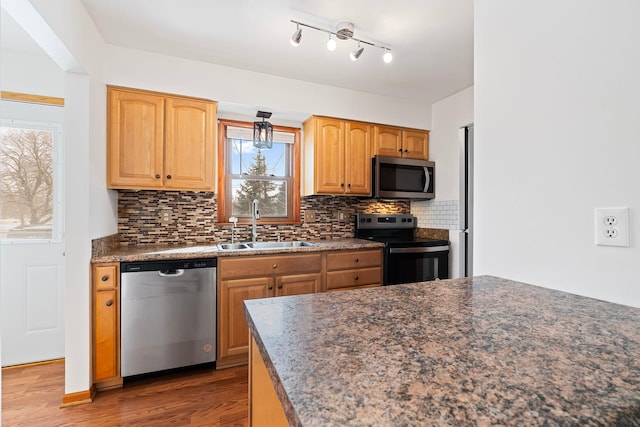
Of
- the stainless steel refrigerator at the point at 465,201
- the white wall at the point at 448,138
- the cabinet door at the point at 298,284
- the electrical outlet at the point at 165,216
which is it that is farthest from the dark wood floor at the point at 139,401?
the white wall at the point at 448,138

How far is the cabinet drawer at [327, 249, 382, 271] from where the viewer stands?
2662 millimetres

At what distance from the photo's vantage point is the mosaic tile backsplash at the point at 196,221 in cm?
259

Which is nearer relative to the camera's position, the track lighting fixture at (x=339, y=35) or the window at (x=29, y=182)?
the track lighting fixture at (x=339, y=35)

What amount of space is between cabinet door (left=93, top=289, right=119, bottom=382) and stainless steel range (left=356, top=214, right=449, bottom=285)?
2.17m

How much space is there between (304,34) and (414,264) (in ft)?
7.11

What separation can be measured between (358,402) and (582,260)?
3.08ft

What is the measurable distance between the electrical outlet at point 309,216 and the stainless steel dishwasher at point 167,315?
3.93 ft

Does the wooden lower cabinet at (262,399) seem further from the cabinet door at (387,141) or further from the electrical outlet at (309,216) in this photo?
the cabinet door at (387,141)

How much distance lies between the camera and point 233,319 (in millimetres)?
2334

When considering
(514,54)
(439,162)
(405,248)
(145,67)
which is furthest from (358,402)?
(439,162)

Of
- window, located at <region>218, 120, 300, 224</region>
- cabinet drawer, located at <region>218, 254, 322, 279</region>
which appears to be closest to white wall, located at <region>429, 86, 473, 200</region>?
window, located at <region>218, 120, 300, 224</region>

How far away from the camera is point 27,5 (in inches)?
51.7

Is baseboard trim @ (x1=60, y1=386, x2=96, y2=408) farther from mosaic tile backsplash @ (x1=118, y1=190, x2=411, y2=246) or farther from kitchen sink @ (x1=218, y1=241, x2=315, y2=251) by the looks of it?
kitchen sink @ (x1=218, y1=241, x2=315, y2=251)

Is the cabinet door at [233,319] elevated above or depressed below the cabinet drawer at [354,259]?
below
